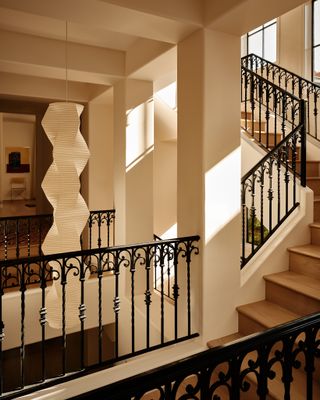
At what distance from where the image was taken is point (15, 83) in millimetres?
5465

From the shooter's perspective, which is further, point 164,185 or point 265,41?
point 265,41

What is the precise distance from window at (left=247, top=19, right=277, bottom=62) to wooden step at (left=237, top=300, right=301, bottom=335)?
272 inches

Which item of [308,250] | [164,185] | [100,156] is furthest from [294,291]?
[100,156]

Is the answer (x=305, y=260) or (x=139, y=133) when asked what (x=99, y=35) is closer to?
(x=139, y=133)

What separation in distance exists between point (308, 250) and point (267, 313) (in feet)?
2.72

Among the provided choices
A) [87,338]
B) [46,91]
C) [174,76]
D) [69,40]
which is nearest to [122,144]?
[174,76]

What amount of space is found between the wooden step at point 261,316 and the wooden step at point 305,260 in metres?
0.45

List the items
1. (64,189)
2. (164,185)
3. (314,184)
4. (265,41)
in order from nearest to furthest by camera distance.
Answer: (64,189) < (314,184) < (164,185) < (265,41)

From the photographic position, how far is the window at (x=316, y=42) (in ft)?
23.5

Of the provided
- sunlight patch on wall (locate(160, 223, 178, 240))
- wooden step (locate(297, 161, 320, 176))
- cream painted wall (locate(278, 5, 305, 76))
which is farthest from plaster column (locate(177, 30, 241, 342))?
cream painted wall (locate(278, 5, 305, 76))

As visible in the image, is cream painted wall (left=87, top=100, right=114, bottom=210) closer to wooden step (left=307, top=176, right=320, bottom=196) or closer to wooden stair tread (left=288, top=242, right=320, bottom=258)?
wooden step (left=307, top=176, right=320, bottom=196)

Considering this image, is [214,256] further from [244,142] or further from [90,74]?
[90,74]

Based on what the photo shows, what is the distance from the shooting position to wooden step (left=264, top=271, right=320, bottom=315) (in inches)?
111

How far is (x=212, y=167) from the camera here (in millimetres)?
3098
